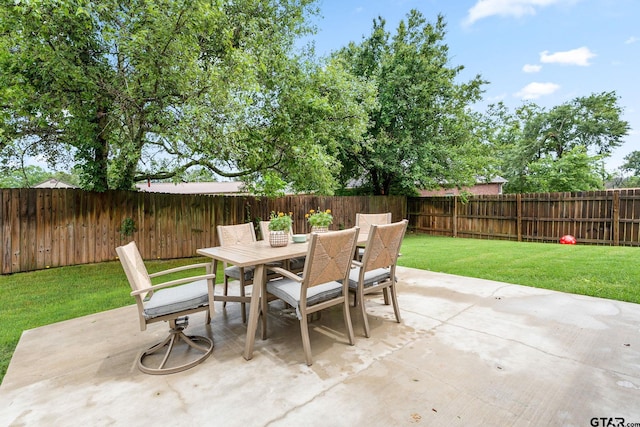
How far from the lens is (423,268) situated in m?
5.49

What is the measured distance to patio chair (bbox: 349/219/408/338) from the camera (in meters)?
2.71

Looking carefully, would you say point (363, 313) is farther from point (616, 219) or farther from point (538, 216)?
point (538, 216)

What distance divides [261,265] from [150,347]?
4.04ft

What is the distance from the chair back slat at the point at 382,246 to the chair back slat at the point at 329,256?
207 millimetres

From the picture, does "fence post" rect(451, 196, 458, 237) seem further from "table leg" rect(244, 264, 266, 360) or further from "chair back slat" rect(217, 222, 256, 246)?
"table leg" rect(244, 264, 266, 360)

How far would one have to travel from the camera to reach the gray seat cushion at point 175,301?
7.27ft

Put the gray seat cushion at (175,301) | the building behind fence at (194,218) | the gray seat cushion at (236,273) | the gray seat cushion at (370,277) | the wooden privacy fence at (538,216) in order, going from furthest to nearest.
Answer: the wooden privacy fence at (538,216)
the building behind fence at (194,218)
the gray seat cushion at (236,273)
the gray seat cushion at (370,277)
the gray seat cushion at (175,301)

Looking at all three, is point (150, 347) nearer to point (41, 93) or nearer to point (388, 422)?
point (388, 422)

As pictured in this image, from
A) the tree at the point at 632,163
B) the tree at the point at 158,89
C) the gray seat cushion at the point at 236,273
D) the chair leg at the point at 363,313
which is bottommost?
the chair leg at the point at 363,313

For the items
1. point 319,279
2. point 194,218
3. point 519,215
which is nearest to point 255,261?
point 319,279

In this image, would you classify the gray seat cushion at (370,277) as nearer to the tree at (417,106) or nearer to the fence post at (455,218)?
the tree at (417,106)

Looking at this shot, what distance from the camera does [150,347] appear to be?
8.54 feet

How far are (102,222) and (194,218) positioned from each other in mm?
1759

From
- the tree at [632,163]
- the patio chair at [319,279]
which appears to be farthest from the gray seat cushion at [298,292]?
the tree at [632,163]
